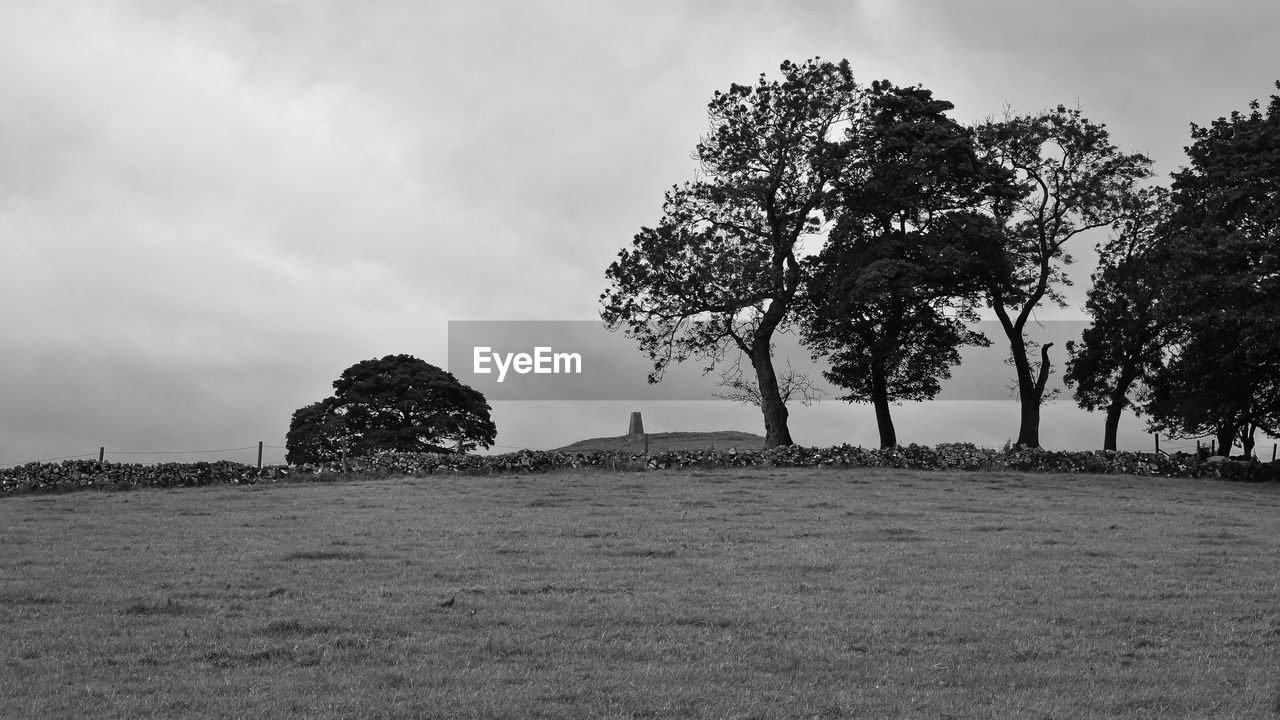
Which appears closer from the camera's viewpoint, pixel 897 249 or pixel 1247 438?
pixel 897 249

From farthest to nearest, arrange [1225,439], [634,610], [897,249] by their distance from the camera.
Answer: [1225,439] → [897,249] → [634,610]

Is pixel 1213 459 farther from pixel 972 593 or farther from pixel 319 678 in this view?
pixel 319 678

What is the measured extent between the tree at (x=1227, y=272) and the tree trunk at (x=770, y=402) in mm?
15432

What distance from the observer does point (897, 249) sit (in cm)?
4394

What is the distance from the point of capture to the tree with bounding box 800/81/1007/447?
43969mm

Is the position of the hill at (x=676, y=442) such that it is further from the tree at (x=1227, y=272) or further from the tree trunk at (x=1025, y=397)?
the tree at (x=1227, y=272)

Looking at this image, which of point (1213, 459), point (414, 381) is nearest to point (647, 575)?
point (1213, 459)

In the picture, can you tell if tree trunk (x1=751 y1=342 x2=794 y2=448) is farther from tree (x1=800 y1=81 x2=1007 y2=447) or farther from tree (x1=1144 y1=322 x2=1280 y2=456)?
tree (x1=1144 y1=322 x2=1280 y2=456)

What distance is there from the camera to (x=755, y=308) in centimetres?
4666

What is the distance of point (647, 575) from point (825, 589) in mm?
3052

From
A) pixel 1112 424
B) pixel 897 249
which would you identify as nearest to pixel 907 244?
pixel 897 249

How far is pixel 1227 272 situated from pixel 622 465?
23051 millimetres

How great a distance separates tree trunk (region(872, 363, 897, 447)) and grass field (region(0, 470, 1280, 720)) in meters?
18.1

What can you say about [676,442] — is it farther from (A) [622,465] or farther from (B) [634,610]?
(B) [634,610]
